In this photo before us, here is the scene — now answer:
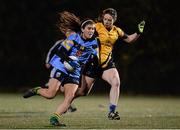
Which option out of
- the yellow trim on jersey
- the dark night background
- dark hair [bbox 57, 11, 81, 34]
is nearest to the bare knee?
dark hair [bbox 57, 11, 81, 34]

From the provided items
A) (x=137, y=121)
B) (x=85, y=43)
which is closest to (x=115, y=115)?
(x=137, y=121)

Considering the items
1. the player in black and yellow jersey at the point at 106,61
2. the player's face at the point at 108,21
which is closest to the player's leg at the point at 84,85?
the player in black and yellow jersey at the point at 106,61

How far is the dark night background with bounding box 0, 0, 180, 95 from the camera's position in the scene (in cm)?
2867

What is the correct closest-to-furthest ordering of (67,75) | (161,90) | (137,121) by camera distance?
(67,75) → (137,121) → (161,90)

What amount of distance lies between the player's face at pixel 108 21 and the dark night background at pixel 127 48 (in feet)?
46.3

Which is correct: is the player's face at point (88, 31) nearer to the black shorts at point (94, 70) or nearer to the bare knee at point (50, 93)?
the bare knee at point (50, 93)

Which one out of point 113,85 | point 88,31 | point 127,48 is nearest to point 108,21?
point 113,85

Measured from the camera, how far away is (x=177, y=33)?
2906cm

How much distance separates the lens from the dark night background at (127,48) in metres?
28.7

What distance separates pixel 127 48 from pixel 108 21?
14967mm

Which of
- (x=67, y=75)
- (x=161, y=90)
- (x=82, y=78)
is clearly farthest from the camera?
(x=161, y=90)

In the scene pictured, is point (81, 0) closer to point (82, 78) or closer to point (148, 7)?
point (148, 7)

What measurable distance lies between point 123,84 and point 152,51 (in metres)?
1.63

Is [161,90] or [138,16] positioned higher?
[138,16]
